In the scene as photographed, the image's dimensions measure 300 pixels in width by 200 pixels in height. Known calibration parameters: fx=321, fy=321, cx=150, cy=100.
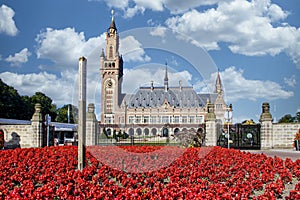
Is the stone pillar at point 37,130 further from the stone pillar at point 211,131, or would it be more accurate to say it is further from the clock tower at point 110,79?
the clock tower at point 110,79

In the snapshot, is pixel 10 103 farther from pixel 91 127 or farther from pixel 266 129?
pixel 266 129

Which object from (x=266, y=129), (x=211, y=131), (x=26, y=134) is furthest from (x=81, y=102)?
(x=266, y=129)

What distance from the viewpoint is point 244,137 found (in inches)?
858

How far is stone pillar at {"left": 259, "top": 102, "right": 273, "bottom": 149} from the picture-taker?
1997 centimetres

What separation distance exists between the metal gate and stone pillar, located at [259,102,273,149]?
0.61 metres

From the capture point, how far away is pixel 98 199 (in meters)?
4.65

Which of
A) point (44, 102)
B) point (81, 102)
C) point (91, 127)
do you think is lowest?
point (91, 127)

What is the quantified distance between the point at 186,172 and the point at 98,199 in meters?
3.07

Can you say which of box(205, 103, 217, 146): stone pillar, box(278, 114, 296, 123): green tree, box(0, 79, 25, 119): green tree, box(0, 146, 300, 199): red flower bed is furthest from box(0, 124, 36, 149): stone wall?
box(278, 114, 296, 123): green tree

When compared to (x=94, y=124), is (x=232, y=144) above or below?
below

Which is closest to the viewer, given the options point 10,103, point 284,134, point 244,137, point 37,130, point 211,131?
point 37,130

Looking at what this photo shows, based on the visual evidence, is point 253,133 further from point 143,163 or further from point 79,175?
point 79,175

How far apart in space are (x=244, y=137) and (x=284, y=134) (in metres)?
2.66

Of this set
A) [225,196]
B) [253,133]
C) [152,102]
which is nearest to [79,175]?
[225,196]
